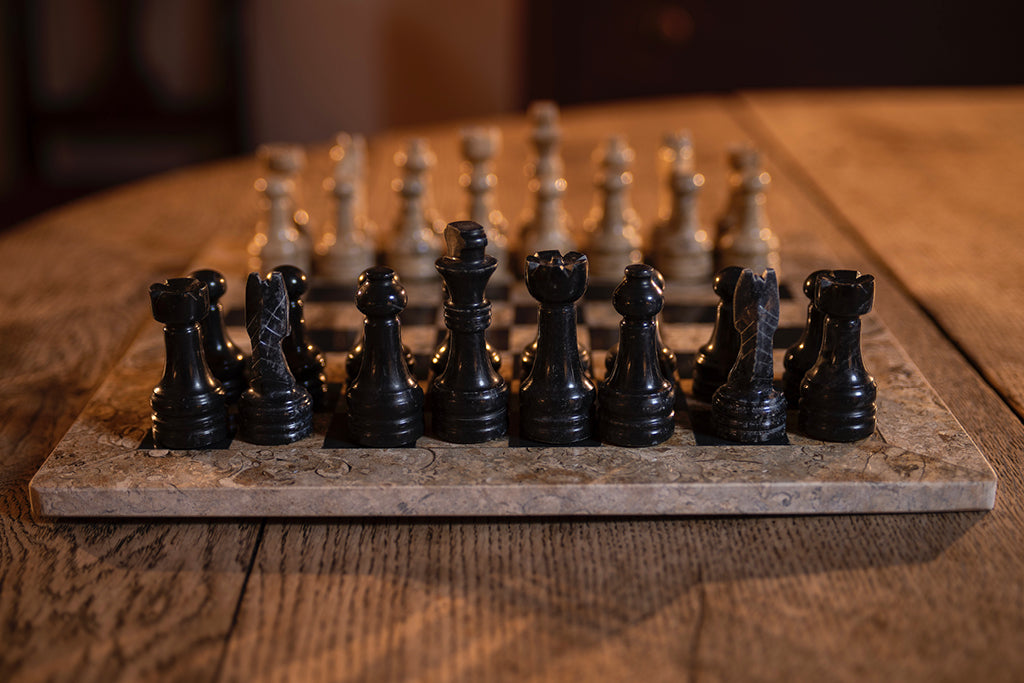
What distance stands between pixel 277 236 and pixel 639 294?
91cm

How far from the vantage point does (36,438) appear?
124 centimetres

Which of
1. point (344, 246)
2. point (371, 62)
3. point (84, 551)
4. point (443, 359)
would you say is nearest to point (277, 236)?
point (344, 246)

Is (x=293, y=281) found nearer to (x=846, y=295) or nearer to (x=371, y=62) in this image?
(x=846, y=295)

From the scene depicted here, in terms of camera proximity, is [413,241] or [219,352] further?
[413,241]

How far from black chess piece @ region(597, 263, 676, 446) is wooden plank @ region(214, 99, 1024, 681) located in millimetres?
127

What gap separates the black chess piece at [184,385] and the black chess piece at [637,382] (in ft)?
1.43

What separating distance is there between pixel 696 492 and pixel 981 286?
0.98 metres

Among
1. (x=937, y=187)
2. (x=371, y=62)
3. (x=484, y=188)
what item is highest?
(x=484, y=188)

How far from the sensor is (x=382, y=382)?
1.15 m

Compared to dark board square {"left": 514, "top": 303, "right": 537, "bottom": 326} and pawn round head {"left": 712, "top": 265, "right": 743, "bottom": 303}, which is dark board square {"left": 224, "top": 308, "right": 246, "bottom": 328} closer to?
dark board square {"left": 514, "top": 303, "right": 537, "bottom": 326}

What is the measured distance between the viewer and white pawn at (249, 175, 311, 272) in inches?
71.6

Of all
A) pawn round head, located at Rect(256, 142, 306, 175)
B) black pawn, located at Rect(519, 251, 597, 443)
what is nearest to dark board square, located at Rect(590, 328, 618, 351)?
black pawn, located at Rect(519, 251, 597, 443)

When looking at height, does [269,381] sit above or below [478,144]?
below

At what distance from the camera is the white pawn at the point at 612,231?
1807 millimetres
